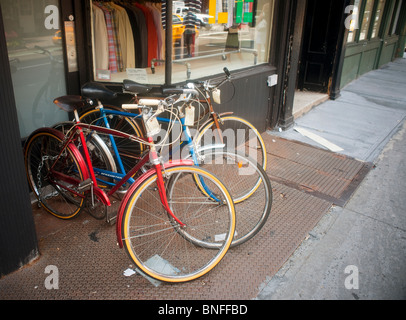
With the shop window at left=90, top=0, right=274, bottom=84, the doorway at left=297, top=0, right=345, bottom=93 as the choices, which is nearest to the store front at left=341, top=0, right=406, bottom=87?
the doorway at left=297, top=0, right=345, bottom=93

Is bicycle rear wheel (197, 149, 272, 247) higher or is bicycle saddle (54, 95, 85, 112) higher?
bicycle saddle (54, 95, 85, 112)

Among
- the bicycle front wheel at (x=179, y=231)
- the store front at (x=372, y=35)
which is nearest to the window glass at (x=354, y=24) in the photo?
the store front at (x=372, y=35)

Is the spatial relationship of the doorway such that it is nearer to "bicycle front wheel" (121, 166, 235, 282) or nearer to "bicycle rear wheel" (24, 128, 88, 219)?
"bicycle front wheel" (121, 166, 235, 282)

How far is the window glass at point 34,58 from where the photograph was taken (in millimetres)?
3273

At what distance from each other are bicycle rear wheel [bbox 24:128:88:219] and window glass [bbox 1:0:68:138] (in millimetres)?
333

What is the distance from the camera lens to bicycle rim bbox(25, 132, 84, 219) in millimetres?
3219

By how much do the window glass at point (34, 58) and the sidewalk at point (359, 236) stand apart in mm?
2804

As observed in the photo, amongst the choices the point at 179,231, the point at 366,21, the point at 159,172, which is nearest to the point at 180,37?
the point at 159,172

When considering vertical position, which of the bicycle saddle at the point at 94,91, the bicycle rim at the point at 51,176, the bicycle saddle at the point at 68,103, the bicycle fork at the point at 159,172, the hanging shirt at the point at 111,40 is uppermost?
the hanging shirt at the point at 111,40

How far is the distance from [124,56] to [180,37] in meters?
0.77

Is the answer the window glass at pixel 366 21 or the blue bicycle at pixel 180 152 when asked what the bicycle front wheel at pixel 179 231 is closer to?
the blue bicycle at pixel 180 152

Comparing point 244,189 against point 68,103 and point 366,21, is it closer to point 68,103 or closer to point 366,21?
point 68,103

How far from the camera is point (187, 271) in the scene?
2818mm

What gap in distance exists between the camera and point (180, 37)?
4488 millimetres
